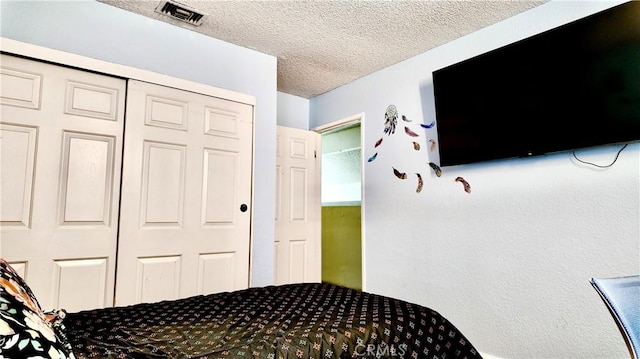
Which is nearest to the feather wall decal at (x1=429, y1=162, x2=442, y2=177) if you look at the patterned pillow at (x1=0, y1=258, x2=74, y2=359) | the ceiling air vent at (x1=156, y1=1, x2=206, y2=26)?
the ceiling air vent at (x1=156, y1=1, x2=206, y2=26)

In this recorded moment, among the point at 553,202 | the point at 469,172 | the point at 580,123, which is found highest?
the point at 580,123

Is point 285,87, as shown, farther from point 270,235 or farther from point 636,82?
point 636,82

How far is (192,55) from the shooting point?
8.68 ft

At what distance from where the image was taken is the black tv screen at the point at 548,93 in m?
1.85

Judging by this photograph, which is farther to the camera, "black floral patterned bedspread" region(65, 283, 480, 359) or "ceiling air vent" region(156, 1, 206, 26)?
"ceiling air vent" region(156, 1, 206, 26)

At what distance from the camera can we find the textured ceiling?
2303 mm

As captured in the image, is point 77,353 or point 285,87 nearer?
point 77,353

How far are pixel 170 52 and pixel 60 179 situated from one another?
3.72 ft

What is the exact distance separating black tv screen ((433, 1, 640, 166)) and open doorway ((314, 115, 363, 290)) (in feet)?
5.63

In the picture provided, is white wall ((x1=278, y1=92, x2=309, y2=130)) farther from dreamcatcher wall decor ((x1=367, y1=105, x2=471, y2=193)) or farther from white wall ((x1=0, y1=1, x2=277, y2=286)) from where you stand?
dreamcatcher wall decor ((x1=367, y1=105, x2=471, y2=193))

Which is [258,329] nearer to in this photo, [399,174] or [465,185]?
[465,185]

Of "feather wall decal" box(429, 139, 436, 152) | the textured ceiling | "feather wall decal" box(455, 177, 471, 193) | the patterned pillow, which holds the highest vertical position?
the textured ceiling

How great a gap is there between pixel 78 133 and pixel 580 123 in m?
2.81

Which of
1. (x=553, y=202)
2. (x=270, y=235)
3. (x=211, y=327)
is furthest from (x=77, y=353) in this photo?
(x=553, y=202)
